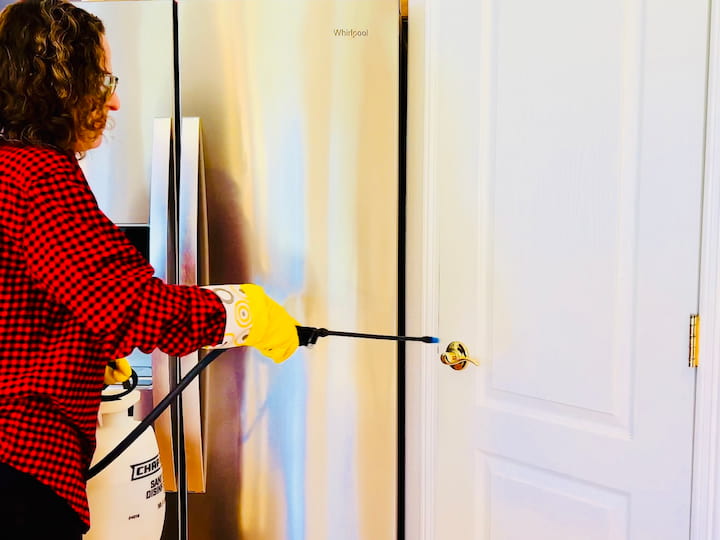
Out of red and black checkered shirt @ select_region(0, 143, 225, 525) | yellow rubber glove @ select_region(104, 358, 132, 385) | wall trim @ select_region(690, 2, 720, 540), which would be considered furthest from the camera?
yellow rubber glove @ select_region(104, 358, 132, 385)

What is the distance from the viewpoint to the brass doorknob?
4.65ft

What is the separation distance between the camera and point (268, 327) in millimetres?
1139

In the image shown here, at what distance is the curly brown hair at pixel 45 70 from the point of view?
985 millimetres

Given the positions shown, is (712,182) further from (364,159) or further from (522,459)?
(364,159)

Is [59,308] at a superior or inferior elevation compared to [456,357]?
superior

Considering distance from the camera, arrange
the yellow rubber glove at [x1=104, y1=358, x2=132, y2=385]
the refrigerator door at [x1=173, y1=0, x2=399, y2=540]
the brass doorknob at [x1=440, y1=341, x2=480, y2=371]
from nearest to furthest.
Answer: the yellow rubber glove at [x1=104, y1=358, x2=132, y2=385] → the brass doorknob at [x1=440, y1=341, x2=480, y2=371] → the refrigerator door at [x1=173, y1=0, x2=399, y2=540]

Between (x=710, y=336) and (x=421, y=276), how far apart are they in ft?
2.11

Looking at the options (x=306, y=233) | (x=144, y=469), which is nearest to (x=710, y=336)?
(x=306, y=233)

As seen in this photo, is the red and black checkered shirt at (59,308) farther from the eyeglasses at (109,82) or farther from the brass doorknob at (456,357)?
the brass doorknob at (456,357)

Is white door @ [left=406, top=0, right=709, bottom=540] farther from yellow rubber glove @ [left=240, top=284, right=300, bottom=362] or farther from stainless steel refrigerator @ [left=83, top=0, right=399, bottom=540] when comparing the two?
yellow rubber glove @ [left=240, top=284, right=300, bottom=362]

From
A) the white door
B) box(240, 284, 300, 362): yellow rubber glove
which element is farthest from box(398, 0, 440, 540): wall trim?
box(240, 284, 300, 362): yellow rubber glove

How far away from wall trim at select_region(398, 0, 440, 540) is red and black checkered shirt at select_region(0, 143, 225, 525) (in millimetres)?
669

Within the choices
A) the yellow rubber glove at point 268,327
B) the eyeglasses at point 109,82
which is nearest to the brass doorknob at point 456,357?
the yellow rubber glove at point 268,327

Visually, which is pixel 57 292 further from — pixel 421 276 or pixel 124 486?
pixel 421 276
